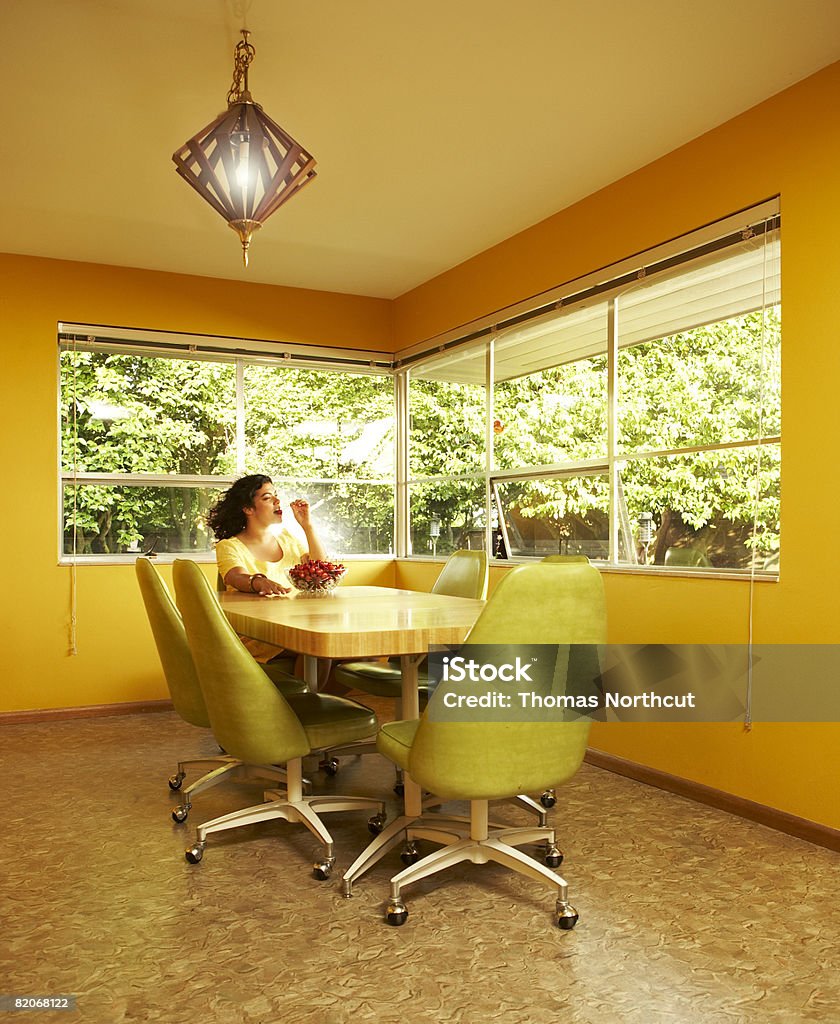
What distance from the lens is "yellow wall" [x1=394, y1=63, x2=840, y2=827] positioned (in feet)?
9.43

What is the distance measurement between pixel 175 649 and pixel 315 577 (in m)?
0.68

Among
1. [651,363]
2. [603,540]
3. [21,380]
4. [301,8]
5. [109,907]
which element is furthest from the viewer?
[21,380]

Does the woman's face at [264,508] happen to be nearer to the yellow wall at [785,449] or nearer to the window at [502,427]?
the window at [502,427]

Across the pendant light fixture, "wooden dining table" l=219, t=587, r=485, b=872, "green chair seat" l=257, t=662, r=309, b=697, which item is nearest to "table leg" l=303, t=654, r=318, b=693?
"wooden dining table" l=219, t=587, r=485, b=872

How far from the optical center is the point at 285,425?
18.4 ft

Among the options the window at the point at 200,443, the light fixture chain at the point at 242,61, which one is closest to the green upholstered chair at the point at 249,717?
the light fixture chain at the point at 242,61

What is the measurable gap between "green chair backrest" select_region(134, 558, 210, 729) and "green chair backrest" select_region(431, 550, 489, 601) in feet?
4.40

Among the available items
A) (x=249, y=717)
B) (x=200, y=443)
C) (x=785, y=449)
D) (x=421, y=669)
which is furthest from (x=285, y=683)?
(x=200, y=443)

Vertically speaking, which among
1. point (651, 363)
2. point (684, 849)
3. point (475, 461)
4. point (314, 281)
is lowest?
point (684, 849)

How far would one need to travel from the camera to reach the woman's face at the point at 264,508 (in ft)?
12.9

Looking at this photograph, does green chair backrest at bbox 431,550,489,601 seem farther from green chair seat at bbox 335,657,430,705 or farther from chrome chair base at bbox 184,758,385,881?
chrome chair base at bbox 184,758,385,881

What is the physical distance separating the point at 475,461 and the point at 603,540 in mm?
1299

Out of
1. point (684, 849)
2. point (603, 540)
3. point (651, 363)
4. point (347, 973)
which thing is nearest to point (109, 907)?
point (347, 973)

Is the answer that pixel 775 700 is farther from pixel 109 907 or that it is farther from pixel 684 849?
pixel 109 907
